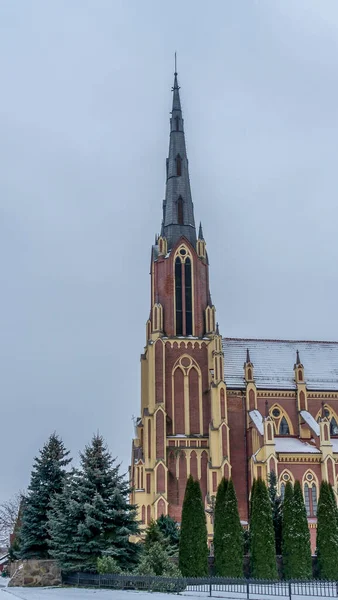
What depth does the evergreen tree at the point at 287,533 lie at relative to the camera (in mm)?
34469

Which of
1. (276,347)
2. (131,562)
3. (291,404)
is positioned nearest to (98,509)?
(131,562)

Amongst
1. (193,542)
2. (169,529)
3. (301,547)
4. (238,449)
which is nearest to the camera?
(193,542)

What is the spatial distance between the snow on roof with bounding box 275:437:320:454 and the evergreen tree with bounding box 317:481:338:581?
63.0 feet

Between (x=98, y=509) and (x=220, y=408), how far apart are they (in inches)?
1042

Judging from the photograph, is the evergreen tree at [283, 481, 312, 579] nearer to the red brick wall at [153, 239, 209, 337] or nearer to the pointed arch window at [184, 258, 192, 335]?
the red brick wall at [153, 239, 209, 337]

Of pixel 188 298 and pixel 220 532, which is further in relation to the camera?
pixel 188 298

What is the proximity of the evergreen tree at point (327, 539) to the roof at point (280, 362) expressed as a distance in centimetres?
2499

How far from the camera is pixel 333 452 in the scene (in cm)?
5531

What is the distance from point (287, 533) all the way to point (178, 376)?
81.7 feet

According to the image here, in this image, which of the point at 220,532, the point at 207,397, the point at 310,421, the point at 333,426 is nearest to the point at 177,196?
the point at 207,397

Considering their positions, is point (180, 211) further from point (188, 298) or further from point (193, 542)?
point (193, 542)

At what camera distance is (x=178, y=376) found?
5884 centimetres

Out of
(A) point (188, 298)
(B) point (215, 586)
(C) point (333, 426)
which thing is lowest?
(B) point (215, 586)

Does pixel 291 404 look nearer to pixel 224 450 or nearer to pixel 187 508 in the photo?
pixel 224 450
